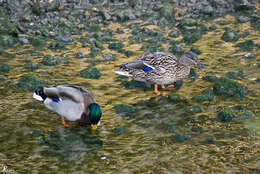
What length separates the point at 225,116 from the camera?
7.99m

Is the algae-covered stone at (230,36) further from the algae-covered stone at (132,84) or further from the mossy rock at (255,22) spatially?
the algae-covered stone at (132,84)

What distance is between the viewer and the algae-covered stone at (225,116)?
7.97m

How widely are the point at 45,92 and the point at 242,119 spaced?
4.12 meters

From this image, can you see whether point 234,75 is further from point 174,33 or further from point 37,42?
point 37,42

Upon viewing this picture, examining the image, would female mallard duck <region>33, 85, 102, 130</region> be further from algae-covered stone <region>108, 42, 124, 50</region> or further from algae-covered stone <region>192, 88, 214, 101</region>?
algae-covered stone <region>108, 42, 124, 50</region>

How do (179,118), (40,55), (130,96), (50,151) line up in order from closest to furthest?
1. (50,151)
2. (179,118)
3. (130,96)
4. (40,55)

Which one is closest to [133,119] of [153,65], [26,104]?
[153,65]

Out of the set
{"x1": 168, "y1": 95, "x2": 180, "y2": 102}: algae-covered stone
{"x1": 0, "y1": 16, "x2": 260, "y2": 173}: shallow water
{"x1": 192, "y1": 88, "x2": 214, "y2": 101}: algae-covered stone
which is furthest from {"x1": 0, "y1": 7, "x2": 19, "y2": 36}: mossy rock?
{"x1": 192, "y1": 88, "x2": 214, "y2": 101}: algae-covered stone

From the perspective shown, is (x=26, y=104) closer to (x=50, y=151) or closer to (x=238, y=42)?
(x=50, y=151)

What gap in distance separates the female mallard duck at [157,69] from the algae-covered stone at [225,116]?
194cm

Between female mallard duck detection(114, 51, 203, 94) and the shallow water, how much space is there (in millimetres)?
359

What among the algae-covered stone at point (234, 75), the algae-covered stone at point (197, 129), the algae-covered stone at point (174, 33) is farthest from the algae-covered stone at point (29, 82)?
the algae-covered stone at point (174, 33)

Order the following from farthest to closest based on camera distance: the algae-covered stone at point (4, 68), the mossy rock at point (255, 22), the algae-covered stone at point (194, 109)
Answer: the mossy rock at point (255, 22) → the algae-covered stone at point (4, 68) → the algae-covered stone at point (194, 109)

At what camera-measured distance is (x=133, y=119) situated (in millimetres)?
8336
